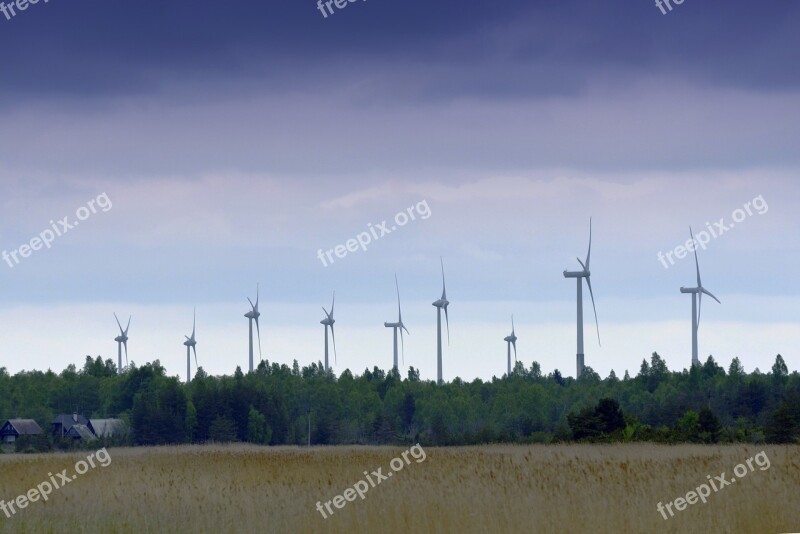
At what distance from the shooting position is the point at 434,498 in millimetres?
23875

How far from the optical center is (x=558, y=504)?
22922 mm

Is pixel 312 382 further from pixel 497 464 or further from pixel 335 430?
pixel 497 464

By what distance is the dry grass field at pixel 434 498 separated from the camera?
21141mm

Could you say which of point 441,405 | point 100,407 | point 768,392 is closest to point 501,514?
point 768,392

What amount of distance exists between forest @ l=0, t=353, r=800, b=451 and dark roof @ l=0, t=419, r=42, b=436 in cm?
781

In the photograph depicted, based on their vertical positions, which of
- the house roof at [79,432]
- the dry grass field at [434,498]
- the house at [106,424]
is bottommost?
the dry grass field at [434,498]

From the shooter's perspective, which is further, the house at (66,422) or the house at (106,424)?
the house at (106,424)

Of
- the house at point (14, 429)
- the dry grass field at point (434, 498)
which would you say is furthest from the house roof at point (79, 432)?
the dry grass field at point (434, 498)

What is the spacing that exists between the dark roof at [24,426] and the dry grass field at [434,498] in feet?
370

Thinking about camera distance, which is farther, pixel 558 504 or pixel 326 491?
pixel 326 491

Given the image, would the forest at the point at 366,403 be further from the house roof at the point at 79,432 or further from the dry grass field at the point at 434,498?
the dry grass field at the point at 434,498

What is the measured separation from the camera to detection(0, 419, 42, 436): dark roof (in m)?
140

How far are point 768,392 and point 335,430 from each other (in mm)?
42335

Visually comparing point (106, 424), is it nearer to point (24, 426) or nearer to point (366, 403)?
point (24, 426)
